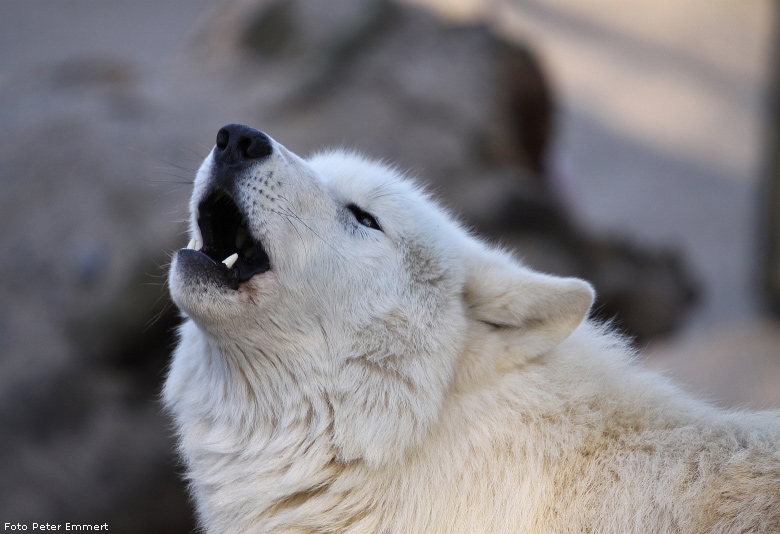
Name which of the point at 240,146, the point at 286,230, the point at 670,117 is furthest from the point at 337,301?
the point at 670,117

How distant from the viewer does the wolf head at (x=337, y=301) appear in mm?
2490

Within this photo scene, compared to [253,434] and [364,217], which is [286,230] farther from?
[253,434]

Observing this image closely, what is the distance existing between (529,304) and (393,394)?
593 millimetres

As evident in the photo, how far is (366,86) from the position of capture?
7.07 m

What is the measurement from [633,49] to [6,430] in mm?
9054

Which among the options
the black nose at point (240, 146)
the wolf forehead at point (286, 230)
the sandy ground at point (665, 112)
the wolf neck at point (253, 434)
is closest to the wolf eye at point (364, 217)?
the wolf forehead at point (286, 230)

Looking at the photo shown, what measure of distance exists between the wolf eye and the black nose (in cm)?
39

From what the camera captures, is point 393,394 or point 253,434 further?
point 253,434

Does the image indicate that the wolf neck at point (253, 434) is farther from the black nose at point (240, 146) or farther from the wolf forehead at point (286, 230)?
the black nose at point (240, 146)

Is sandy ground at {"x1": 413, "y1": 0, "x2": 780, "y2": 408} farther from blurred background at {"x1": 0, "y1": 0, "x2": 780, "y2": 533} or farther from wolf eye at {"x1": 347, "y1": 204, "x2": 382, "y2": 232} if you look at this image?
wolf eye at {"x1": 347, "y1": 204, "x2": 382, "y2": 232}

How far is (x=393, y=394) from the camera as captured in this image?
8.18 ft

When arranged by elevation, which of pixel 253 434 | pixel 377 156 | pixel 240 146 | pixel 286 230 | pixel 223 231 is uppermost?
pixel 377 156

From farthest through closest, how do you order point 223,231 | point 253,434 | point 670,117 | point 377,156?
point 670,117 < point 377,156 < point 223,231 < point 253,434

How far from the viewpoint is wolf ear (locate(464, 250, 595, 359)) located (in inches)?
101
